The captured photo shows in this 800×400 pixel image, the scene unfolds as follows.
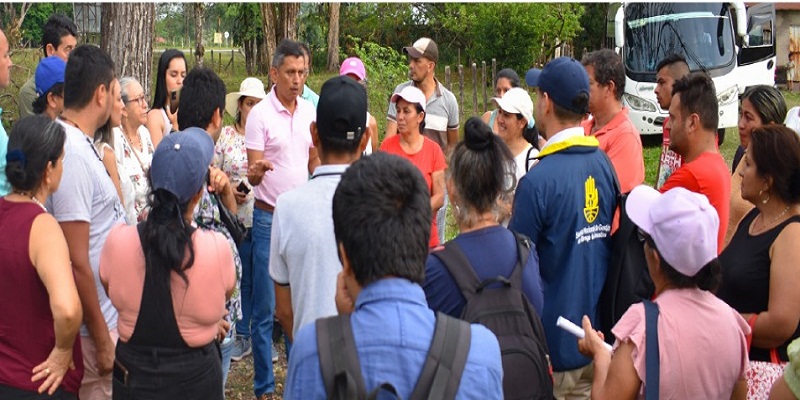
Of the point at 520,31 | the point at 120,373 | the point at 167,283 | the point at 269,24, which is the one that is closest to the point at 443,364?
the point at 167,283

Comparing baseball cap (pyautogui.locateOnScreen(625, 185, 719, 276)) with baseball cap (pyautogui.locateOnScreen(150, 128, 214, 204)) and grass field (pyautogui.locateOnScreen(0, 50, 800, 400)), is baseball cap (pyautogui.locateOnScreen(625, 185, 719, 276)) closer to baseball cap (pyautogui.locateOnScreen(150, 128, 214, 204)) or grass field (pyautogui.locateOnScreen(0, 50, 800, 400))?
baseball cap (pyautogui.locateOnScreen(150, 128, 214, 204))

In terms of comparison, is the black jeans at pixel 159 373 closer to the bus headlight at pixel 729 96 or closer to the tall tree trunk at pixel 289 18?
the bus headlight at pixel 729 96

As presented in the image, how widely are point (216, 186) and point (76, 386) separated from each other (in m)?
1.11

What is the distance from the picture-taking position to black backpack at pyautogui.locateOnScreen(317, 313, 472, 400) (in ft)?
5.71

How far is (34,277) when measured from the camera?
286cm

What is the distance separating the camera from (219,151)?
5305 mm

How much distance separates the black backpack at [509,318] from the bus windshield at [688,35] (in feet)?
44.6

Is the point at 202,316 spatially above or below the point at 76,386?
above

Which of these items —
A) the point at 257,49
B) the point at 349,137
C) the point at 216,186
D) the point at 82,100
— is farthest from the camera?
the point at 257,49

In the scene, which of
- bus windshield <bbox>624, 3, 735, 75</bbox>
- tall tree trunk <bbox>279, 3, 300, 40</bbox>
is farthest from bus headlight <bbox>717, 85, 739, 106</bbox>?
tall tree trunk <bbox>279, 3, 300, 40</bbox>

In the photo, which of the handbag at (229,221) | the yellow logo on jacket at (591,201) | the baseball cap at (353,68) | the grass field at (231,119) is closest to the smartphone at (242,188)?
the handbag at (229,221)

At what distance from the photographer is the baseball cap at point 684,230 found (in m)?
2.45

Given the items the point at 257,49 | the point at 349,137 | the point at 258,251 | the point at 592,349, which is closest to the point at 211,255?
the point at 349,137

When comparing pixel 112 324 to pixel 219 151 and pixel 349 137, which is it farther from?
Answer: pixel 219 151
